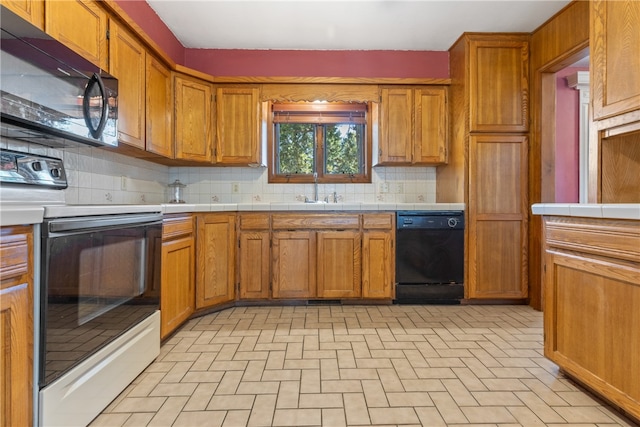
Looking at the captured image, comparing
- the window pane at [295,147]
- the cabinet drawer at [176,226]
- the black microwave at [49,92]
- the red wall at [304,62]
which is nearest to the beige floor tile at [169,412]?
the cabinet drawer at [176,226]

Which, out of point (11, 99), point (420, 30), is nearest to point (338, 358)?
point (11, 99)

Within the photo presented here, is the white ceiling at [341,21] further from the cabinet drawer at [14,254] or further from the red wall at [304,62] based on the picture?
the cabinet drawer at [14,254]

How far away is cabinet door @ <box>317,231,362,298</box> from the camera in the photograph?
2.90 meters

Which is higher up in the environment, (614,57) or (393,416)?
(614,57)

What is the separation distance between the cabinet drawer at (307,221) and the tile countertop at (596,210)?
152 centimetres

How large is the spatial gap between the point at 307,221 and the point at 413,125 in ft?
4.55

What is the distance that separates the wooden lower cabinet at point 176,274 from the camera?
2046 millimetres

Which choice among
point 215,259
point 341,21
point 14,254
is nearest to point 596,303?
point 14,254

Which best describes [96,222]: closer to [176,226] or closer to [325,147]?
[176,226]

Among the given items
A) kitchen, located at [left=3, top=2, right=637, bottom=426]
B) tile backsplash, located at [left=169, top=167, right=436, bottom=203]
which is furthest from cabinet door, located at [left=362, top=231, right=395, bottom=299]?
tile backsplash, located at [left=169, top=167, right=436, bottom=203]

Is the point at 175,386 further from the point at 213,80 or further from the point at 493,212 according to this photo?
the point at 493,212

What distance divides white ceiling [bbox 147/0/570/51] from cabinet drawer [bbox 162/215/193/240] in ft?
5.58

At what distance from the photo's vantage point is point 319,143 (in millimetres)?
3584

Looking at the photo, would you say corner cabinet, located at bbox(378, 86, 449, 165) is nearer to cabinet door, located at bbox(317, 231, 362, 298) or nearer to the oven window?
cabinet door, located at bbox(317, 231, 362, 298)
